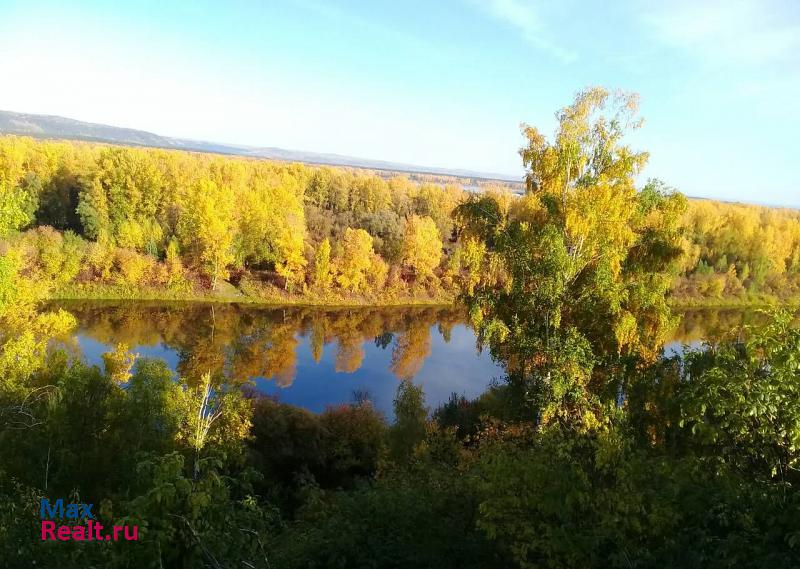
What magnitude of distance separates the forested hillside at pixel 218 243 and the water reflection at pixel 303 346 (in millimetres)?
3039

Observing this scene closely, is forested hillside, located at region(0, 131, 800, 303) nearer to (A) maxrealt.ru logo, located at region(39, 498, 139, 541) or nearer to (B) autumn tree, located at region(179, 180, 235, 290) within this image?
(B) autumn tree, located at region(179, 180, 235, 290)

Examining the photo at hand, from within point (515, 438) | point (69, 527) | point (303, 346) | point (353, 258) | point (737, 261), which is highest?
point (737, 261)

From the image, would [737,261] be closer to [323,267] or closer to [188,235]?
[323,267]

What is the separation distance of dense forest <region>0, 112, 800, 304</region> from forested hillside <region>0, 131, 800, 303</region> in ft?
0.40

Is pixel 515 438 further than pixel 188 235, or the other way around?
pixel 188 235

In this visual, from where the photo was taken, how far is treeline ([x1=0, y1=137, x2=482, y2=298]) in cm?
4216

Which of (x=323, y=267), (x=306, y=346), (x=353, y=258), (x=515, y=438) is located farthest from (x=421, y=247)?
(x=515, y=438)

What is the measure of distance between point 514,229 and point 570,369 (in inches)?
119

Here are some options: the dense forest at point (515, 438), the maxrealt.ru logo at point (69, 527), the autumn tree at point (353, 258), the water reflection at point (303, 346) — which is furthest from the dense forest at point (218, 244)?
the maxrealt.ru logo at point (69, 527)

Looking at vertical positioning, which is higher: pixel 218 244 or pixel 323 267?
pixel 218 244

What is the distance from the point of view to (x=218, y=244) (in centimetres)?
4244

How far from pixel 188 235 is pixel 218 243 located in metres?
4.59

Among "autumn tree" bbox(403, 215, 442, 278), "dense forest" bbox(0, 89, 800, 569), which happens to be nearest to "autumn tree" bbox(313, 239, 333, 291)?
"autumn tree" bbox(403, 215, 442, 278)

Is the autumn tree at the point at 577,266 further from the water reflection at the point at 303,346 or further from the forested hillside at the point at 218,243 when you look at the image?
the forested hillside at the point at 218,243
